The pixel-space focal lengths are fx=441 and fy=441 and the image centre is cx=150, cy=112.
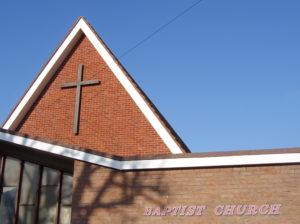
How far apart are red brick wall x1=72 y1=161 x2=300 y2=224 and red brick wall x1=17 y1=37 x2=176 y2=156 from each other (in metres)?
3.27

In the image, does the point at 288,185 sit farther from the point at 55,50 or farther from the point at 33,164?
the point at 55,50

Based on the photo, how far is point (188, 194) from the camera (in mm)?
8906

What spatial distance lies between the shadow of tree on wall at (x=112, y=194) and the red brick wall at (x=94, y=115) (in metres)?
3.23

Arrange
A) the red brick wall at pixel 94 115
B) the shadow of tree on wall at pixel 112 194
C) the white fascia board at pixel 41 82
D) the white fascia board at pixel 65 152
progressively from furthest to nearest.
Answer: the white fascia board at pixel 41 82 < the red brick wall at pixel 94 115 < the white fascia board at pixel 65 152 < the shadow of tree on wall at pixel 112 194

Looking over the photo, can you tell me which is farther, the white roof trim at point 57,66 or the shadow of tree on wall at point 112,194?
the white roof trim at point 57,66

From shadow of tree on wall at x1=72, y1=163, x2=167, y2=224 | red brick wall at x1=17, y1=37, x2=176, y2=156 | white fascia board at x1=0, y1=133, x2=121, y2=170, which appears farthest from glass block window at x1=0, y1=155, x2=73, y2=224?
red brick wall at x1=17, y1=37, x2=176, y2=156

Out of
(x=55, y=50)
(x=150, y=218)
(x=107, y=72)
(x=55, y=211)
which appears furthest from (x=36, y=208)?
(x=55, y=50)

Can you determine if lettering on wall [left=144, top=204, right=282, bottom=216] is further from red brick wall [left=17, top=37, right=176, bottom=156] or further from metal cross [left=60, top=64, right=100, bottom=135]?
metal cross [left=60, top=64, right=100, bottom=135]

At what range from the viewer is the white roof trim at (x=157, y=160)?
27.7 feet

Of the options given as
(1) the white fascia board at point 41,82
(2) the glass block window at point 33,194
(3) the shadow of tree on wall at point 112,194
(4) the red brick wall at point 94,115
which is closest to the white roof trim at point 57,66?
(1) the white fascia board at point 41,82

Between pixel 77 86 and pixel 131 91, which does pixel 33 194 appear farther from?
pixel 77 86

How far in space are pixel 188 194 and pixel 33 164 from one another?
4261mm

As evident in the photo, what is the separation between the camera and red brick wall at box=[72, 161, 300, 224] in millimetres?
8383

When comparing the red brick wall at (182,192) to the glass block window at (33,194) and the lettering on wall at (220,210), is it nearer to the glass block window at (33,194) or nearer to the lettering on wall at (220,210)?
the lettering on wall at (220,210)
